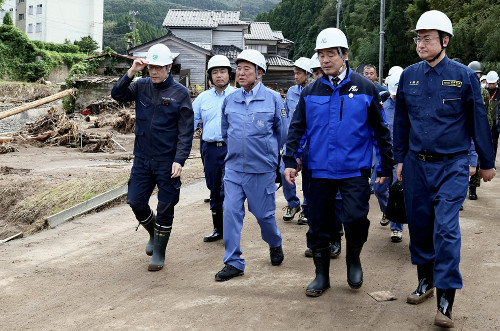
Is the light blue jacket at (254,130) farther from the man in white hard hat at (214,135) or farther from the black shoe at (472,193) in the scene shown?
the black shoe at (472,193)

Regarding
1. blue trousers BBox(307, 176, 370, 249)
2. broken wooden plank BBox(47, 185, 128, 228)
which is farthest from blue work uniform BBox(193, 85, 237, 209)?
broken wooden plank BBox(47, 185, 128, 228)

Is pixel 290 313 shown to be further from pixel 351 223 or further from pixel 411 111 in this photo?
pixel 411 111

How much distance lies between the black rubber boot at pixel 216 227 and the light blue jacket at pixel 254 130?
1493 millimetres

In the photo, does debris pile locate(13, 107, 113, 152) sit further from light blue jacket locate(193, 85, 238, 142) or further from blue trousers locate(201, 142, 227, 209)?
blue trousers locate(201, 142, 227, 209)

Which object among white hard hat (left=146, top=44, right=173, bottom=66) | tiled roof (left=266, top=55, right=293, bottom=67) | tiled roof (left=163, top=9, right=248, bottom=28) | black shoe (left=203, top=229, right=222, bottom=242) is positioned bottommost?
black shoe (left=203, top=229, right=222, bottom=242)

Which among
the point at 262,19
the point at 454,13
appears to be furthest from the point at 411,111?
the point at 262,19

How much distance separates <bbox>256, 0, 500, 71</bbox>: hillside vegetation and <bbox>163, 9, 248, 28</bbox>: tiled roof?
11.3 meters

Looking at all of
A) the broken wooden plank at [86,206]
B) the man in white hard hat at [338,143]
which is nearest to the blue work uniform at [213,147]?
the man in white hard hat at [338,143]

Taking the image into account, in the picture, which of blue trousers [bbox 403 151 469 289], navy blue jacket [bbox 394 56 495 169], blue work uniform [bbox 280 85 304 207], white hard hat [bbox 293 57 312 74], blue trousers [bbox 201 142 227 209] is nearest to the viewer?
blue trousers [bbox 403 151 469 289]

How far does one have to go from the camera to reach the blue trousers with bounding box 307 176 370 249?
16.5ft

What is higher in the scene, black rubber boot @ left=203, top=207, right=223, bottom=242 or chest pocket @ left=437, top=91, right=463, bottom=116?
chest pocket @ left=437, top=91, right=463, bottom=116

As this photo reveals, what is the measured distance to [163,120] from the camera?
6.11m

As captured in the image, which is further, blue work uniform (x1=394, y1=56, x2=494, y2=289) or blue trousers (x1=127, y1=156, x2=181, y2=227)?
blue trousers (x1=127, y1=156, x2=181, y2=227)

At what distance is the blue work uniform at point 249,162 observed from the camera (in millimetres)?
5879
